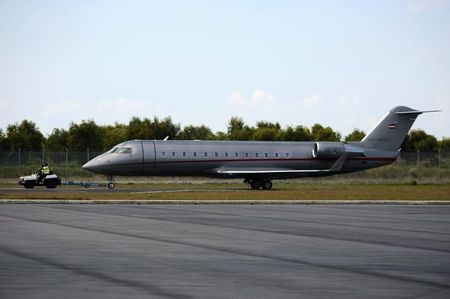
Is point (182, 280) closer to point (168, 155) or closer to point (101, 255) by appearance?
point (101, 255)

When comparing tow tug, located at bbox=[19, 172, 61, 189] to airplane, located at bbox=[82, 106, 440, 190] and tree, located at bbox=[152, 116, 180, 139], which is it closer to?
airplane, located at bbox=[82, 106, 440, 190]

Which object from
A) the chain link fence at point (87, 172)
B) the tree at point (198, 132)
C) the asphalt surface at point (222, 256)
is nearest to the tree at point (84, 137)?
the chain link fence at point (87, 172)

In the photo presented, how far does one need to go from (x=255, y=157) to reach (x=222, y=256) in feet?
117

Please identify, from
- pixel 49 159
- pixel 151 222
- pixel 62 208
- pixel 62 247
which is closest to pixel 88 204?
pixel 62 208

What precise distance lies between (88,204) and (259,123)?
280ft

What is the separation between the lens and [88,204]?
30438 mm

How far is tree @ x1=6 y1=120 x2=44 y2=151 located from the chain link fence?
30.8 m

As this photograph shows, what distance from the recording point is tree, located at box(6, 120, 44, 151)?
3526 inches

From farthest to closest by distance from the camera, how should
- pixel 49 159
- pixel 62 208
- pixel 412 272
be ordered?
1. pixel 49 159
2. pixel 62 208
3. pixel 412 272

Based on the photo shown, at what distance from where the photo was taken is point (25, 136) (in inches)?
3620

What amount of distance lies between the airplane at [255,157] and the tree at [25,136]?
45.1 metres

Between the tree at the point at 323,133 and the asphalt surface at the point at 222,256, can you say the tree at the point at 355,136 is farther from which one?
the asphalt surface at the point at 222,256

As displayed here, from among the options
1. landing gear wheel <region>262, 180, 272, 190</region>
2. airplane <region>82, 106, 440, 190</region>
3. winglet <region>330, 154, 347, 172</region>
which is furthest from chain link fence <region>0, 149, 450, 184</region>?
landing gear wheel <region>262, 180, 272, 190</region>

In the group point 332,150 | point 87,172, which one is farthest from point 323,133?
point 332,150
